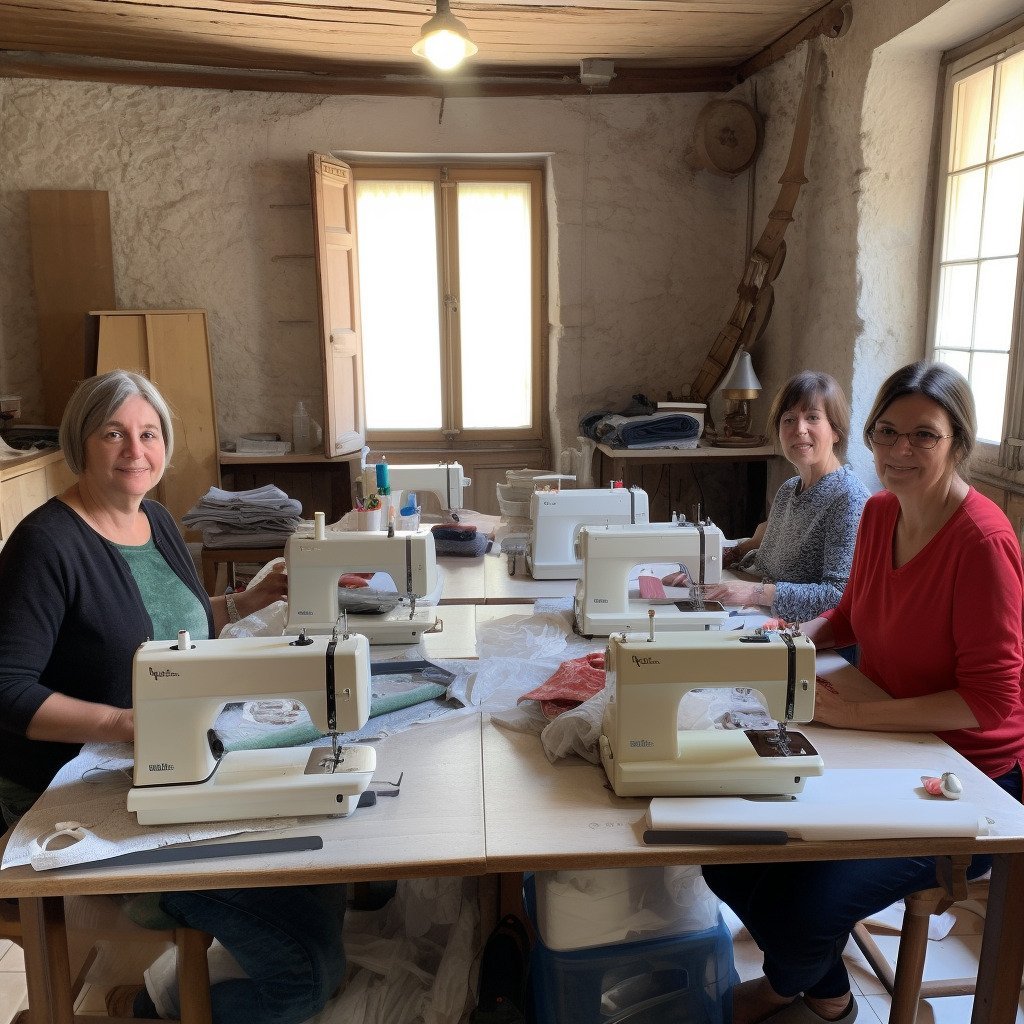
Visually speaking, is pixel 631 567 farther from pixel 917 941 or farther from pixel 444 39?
pixel 444 39

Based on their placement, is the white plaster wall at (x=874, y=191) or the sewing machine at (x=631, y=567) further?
the white plaster wall at (x=874, y=191)

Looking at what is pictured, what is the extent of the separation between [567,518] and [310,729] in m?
1.17

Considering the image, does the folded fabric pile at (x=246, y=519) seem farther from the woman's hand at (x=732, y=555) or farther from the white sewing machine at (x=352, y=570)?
the woman's hand at (x=732, y=555)

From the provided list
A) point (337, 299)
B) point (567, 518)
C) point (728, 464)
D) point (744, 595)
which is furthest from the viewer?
point (728, 464)

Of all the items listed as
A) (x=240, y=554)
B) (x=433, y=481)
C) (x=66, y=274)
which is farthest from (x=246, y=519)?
(x=66, y=274)

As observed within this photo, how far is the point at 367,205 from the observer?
4.86 metres

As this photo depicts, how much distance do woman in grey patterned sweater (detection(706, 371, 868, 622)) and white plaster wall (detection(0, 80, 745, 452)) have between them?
236 centimetres

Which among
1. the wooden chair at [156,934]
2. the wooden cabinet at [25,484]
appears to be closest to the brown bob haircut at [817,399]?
the wooden chair at [156,934]

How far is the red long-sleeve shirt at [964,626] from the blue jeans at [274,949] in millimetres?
1105

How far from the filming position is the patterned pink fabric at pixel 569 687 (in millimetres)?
1654

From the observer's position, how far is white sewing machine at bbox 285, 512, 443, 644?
77.9 inches

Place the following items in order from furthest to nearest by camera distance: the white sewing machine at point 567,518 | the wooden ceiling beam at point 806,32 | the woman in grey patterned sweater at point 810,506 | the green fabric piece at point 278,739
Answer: the wooden ceiling beam at point 806,32 < the white sewing machine at point 567,518 < the woman in grey patterned sweater at point 810,506 < the green fabric piece at point 278,739

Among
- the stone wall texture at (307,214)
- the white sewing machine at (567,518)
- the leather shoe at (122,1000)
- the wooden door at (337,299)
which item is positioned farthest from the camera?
the stone wall texture at (307,214)

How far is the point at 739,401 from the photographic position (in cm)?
434
